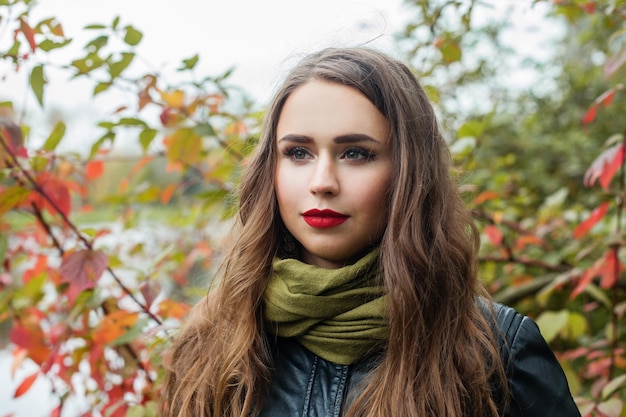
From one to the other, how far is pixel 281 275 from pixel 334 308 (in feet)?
0.49

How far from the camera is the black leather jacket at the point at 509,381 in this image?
123 centimetres

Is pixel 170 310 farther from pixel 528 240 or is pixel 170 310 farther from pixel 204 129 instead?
pixel 528 240

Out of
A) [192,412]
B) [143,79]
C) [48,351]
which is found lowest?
[48,351]

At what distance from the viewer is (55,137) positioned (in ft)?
4.99

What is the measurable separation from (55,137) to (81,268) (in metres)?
0.32

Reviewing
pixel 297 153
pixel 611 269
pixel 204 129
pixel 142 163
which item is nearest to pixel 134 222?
pixel 142 163

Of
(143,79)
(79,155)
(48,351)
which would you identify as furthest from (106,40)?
(48,351)

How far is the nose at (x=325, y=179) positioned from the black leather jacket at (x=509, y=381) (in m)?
0.36

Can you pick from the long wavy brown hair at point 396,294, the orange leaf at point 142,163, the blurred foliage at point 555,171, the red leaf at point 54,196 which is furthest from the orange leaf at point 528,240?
the red leaf at point 54,196

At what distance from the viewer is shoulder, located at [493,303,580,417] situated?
122 cm

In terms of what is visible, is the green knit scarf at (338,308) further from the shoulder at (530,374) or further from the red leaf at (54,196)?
the red leaf at (54,196)

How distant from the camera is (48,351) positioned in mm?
1687

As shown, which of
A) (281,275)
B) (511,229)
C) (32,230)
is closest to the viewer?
(281,275)

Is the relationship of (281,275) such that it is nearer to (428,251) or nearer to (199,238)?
(428,251)
